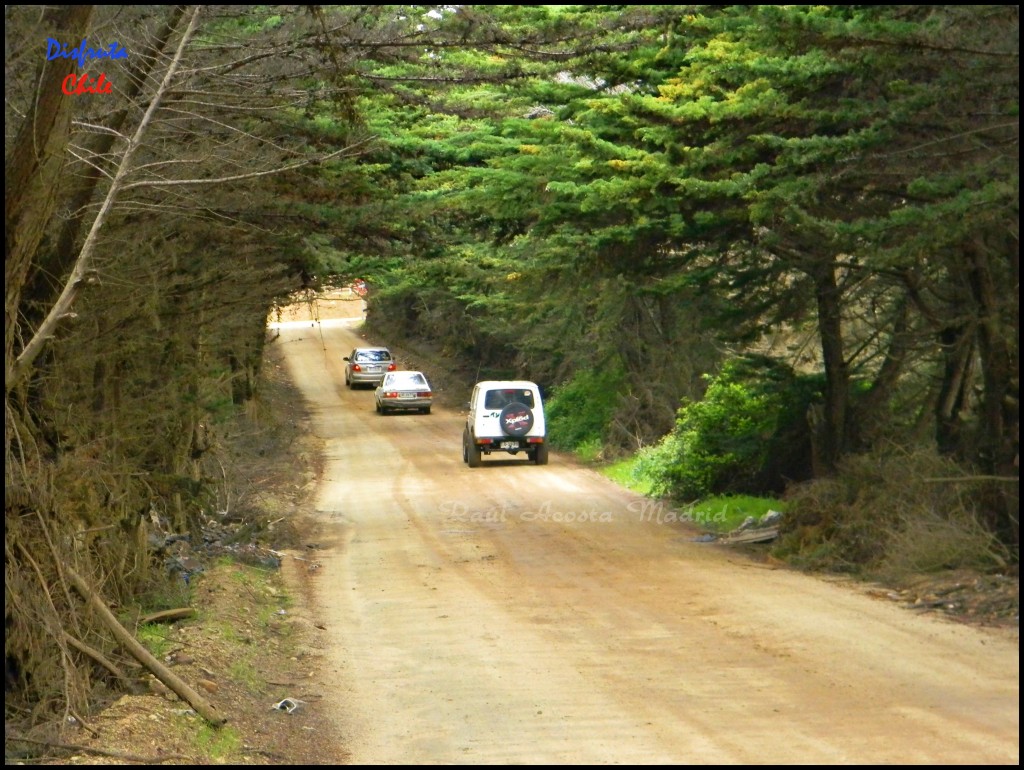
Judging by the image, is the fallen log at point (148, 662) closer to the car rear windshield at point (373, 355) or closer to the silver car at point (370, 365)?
the silver car at point (370, 365)

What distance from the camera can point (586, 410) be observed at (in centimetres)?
3416

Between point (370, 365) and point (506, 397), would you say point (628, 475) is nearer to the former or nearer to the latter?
point (506, 397)

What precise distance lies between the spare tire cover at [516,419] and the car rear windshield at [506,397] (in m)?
0.39

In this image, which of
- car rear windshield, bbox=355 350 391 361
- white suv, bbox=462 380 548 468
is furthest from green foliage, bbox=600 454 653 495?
car rear windshield, bbox=355 350 391 361

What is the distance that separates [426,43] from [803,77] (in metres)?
4.69

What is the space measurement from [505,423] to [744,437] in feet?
29.9

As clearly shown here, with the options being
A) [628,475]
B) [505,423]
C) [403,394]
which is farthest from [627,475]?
[403,394]

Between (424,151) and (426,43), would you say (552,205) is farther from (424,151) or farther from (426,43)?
(426,43)

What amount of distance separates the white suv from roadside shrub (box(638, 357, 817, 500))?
225 inches

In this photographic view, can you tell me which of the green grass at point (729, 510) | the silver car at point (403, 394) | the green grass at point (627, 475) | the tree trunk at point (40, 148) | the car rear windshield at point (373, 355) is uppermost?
the tree trunk at point (40, 148)

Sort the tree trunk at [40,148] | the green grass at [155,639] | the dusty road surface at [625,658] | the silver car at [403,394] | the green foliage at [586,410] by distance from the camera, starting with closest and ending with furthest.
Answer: the tree trunk at [40,148], the dusty road surface at [625,658], the green grass at [155,639], the green foliage at [586,410], the silver car at [403,394]

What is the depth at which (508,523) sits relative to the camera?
63.5 ft

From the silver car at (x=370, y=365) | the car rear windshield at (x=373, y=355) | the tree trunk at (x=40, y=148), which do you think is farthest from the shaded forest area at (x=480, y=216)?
the car rear windshield at (x=373, y=355)

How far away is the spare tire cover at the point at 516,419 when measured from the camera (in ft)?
92.9
